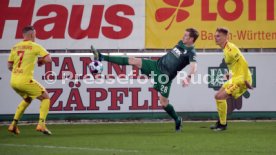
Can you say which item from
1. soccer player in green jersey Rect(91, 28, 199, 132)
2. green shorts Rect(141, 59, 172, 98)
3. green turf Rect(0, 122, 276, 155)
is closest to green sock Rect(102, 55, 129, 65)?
soccer player in green jersey Rect(91, 28, 199, 132)

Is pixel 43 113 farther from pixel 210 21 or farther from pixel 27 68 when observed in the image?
pixel 210 21

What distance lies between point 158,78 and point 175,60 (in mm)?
550

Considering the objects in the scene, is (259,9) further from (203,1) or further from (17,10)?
(17,10)

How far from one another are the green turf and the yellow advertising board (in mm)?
2484

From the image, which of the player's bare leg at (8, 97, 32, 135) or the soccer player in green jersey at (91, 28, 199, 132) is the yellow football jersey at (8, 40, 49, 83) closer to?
the player's bare leg at (8, 97, 32, 135)

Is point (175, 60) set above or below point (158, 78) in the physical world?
above

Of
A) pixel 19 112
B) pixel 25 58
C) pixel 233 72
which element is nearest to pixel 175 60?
pixel 233 72

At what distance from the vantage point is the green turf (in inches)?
504

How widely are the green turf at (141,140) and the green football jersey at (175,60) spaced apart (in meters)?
1.30

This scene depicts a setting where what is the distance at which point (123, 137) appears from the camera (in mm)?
15617

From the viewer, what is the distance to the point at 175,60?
17.2 meters

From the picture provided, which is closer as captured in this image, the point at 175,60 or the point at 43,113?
the point at 43,113

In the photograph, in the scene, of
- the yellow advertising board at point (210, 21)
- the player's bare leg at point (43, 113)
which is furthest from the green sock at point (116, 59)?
the yellow advertising board at point (210, 21)

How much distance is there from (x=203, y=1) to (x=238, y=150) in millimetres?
8385
